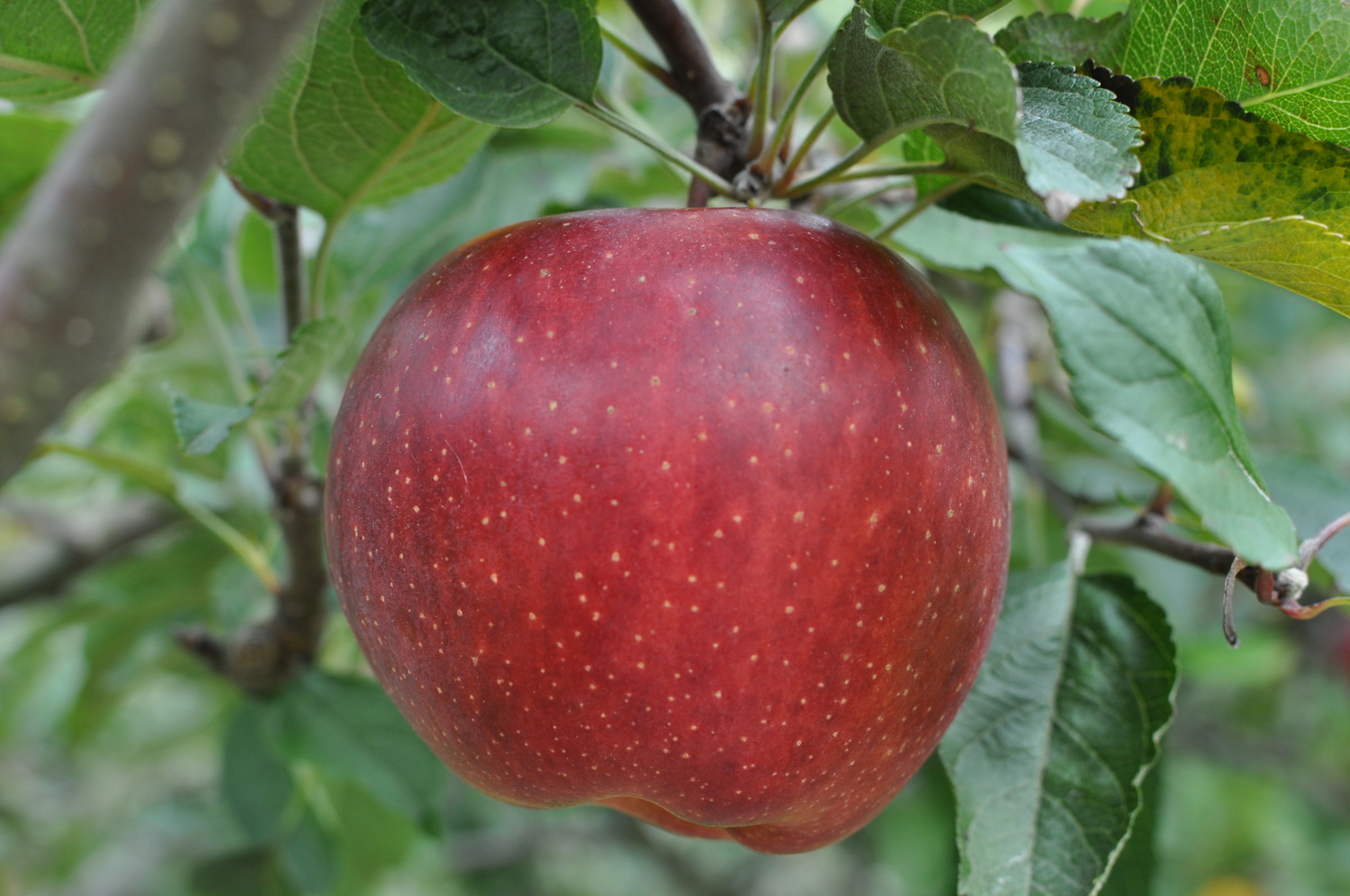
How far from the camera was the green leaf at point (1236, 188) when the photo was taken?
17.8 inches

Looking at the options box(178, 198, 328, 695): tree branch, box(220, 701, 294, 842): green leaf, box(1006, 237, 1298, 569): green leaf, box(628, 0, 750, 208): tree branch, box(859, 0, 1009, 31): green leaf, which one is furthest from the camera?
box(220, 701, 294, 842): green leaf

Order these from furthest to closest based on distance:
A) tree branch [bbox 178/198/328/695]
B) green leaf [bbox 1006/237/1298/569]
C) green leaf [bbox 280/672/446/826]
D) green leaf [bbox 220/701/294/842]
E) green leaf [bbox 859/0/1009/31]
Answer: green leaf [bbox 220/701/294/842], green leaf [bbox 280/672/446/826], tree branch [bbox 178/198/328/695], green leaf [bbox 859/0/1009/31], green leaf [bbox 1006/237/1298/569]

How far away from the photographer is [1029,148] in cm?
40

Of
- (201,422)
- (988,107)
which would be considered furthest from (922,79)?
(201,422)

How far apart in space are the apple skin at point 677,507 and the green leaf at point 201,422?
0.26ft

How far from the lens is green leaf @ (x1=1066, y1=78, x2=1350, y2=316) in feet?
1.48

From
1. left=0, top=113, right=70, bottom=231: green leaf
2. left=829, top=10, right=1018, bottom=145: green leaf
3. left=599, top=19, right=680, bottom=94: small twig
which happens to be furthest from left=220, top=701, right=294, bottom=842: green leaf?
left=829, top=10, right=1018, bottom=145: green leaf

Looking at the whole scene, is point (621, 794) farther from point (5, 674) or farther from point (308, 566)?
point (5, 674)

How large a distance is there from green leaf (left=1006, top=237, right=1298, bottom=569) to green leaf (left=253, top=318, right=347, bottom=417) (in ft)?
1.18

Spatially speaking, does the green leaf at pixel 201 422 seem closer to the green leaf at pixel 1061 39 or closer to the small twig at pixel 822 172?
the small twig at pixel 822 172

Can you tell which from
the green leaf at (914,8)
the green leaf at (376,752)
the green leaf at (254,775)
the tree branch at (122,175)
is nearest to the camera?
the tree branch at (122,175)

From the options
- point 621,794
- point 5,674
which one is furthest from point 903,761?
Answer: point 5,674

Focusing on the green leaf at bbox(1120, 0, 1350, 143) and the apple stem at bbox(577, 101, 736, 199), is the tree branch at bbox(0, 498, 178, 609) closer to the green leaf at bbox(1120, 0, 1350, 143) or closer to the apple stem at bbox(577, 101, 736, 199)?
the apple stem at bbox(577, 101, 736, 199)

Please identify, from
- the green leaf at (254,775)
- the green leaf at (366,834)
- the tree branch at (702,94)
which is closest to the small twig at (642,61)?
the tree branch at (702,94)
